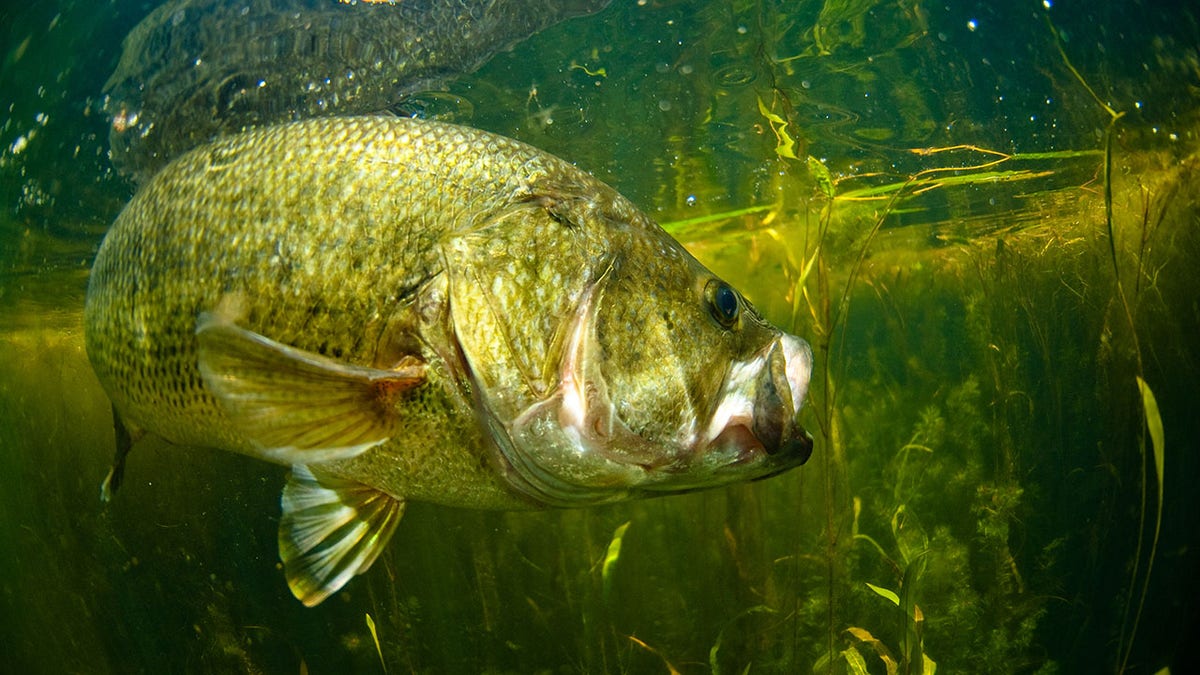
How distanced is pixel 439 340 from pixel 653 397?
0.56 meters

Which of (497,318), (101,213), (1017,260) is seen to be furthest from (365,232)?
(1017,260)

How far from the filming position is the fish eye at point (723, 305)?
1.74 meters

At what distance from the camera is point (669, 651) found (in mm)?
6070

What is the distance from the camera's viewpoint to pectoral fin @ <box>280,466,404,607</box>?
76.7 inches

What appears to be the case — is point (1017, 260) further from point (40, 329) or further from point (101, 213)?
point (40, 329)

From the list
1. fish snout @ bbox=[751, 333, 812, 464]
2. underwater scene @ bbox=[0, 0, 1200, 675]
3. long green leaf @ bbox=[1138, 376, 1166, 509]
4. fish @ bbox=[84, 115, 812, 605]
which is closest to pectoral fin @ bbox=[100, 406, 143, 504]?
fish @ bbox=[84, 115, 812, 605]

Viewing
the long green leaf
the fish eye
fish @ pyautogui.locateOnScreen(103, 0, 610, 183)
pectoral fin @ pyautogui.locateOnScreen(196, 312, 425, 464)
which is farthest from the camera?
fish @ pyautogui.locateOnScreen(103, 0, 610, 183)

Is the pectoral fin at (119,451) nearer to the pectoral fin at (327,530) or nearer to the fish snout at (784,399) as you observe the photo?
the pectoral fin at (327,530)

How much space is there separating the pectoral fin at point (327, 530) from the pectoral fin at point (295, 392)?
33cm

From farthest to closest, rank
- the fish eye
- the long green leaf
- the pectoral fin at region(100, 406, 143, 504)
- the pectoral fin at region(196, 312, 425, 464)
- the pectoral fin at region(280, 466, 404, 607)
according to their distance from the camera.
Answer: the pectoral fin at region(100, 406, 143, 504)
the long green leaf
the pectoral fin at region(280, 466, 404, 607)
the fish eye
the pectoral fin at region(196, 312, 425, 464)

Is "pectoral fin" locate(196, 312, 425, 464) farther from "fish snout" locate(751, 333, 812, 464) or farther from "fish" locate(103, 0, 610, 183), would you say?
Answer: "fish" locate(103, 0, 610, 183)

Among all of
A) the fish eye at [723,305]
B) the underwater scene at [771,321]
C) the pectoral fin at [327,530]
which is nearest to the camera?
the fish eye at [723,305]

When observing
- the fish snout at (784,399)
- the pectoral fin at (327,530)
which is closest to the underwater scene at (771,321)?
→ the fish snout at (784,399)

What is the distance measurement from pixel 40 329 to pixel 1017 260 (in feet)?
46.6
